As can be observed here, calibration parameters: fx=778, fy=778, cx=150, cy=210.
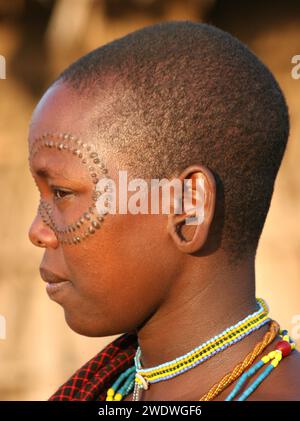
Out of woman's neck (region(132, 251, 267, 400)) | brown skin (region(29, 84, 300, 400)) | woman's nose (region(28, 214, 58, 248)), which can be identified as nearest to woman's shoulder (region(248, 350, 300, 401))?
brown skin (region(29, 84, 300, 400))

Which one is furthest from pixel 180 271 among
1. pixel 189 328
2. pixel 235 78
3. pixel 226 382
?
pixel 235 78

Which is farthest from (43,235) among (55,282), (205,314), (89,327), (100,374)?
(100,374)

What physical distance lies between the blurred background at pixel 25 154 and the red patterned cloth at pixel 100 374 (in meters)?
3.03

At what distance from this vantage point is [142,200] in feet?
7.42

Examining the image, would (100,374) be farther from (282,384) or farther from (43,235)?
(282,384)

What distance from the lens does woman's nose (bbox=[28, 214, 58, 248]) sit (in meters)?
2.41

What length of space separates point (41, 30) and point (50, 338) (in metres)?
2.40

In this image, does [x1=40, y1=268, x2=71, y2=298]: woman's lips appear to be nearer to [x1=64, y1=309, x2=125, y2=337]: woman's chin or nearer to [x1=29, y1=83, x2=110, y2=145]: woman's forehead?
[x1=64, y1=309, x2=125, y2=337]: woman's chin

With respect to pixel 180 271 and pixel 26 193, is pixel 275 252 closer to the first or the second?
pixel 26 193

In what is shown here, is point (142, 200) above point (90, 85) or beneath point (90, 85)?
beneath

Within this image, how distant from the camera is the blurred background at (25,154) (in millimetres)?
5965

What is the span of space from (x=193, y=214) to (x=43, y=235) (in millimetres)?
486

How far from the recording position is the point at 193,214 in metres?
2.27
